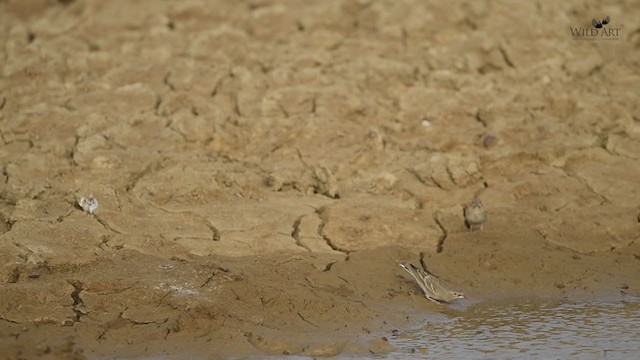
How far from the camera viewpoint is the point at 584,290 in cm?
578

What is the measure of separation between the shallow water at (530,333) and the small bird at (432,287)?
10 cm

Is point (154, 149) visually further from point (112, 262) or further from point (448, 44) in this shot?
point (448, 44)

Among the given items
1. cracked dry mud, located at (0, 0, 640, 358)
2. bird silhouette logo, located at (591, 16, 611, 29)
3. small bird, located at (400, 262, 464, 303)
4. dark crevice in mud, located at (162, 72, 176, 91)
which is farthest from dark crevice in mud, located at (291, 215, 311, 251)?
bird silhouette logo, located at (591, 16, 611, 29)

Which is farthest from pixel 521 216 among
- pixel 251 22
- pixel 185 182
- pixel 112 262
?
pixel 251 22

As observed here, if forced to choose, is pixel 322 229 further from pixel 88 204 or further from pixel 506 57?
pixel 506 57

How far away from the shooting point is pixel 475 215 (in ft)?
20.4

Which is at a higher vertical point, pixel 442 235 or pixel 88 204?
pixel 88 204

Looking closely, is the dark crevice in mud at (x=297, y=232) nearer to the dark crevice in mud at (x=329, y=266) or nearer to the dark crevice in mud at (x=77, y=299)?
the dark crevice in mud at (x=329, y=266)

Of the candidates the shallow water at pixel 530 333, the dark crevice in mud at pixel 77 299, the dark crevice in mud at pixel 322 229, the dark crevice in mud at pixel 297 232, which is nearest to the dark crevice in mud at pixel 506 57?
the dark crevice in mud at pixel 322 229

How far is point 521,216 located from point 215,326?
2.29m
